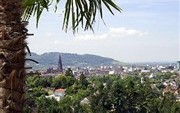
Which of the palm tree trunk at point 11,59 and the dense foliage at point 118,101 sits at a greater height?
the palm tree trunk at point 11,59

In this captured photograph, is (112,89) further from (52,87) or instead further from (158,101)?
(52,87)

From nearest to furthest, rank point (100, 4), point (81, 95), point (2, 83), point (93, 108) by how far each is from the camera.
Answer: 1. point (2, 83)
2. point (100, 4)
3. point (93, 108)
4. point (81, 95)

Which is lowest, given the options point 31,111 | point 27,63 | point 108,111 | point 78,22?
point 108,111

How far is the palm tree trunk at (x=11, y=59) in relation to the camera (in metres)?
3.73

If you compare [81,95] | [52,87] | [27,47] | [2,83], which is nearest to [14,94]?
[2,83]

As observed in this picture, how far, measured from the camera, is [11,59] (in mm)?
3758

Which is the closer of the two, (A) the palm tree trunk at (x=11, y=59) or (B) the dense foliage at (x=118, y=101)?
(A) the palm tree trunk at (x=11, y=59)

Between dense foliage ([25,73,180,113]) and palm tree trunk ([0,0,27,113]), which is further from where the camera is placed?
dense foliage ([25,73,180,113])

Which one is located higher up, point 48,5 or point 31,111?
point 48,5

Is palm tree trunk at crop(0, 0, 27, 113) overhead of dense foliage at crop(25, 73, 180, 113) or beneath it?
overhead

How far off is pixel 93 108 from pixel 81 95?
10.3 m

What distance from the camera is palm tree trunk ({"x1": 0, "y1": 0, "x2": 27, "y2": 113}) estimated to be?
12.3 ft

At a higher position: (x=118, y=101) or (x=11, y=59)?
(x=11, y=59)

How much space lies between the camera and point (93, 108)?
80.1 metres
